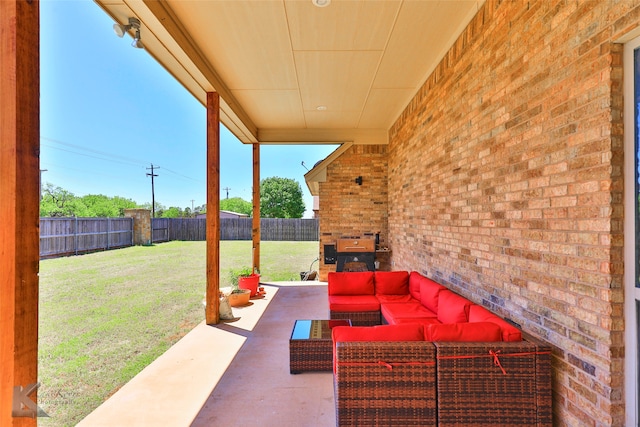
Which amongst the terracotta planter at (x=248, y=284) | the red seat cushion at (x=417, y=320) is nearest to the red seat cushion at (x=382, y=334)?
the red seat cushion at (x=417, y=320)

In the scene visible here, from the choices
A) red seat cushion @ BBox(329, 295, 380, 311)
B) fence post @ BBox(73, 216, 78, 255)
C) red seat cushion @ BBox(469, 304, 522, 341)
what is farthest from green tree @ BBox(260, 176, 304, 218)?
red seat cushion @ BBox(469, 304, 522, 341)

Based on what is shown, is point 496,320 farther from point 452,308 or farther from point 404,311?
point 404,311

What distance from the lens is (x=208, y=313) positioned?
4.55 metres

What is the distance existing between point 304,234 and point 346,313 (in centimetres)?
1425

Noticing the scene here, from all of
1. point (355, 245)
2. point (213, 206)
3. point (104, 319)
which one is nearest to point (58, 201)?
point (104, 319)

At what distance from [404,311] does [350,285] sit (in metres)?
1.00

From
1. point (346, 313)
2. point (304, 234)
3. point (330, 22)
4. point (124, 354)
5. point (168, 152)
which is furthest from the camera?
point (168, 152)

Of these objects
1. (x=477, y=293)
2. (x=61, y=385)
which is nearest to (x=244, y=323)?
(x=61, y=385)

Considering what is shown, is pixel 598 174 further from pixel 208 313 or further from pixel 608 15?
pixel 208 313

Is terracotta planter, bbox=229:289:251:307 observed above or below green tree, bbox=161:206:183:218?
below

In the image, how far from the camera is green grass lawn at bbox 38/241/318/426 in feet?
9.36

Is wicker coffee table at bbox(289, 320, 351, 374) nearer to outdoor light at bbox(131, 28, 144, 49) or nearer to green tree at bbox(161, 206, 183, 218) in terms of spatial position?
outdoor light at bbox(131, 28, 144, 49)

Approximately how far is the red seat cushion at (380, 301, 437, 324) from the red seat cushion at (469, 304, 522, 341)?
2.49ft

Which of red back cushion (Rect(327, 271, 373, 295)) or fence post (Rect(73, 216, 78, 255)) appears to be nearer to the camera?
red back cushion (Rect(327, 271, 373, 295))
